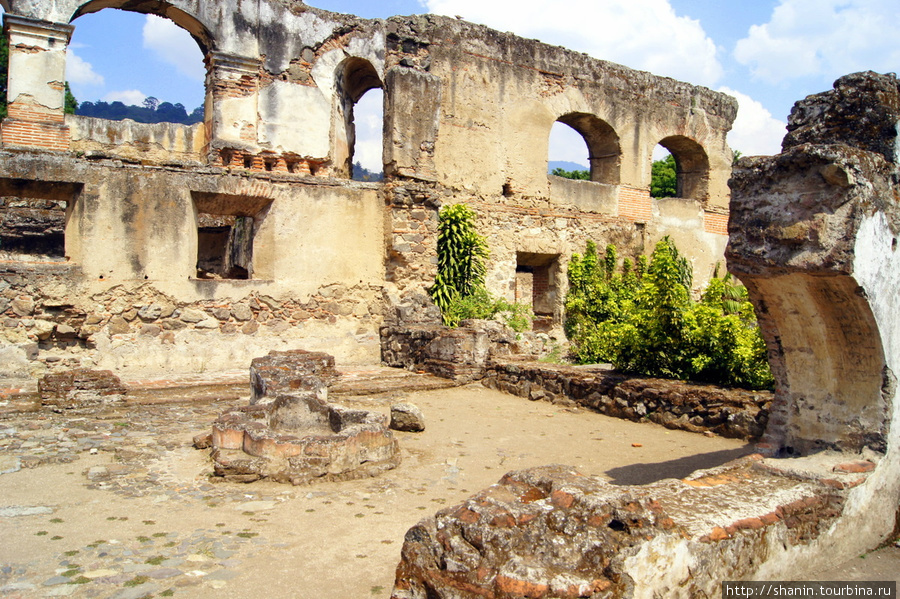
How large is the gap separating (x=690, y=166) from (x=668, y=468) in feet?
41.4

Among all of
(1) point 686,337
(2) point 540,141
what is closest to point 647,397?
(1) point 686,337

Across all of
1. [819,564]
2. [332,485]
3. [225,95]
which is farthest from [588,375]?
[225,95]

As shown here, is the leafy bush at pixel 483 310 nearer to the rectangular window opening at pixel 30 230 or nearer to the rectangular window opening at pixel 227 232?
the rectangular window opening at pixel 227 232

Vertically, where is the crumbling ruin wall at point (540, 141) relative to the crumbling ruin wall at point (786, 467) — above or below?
above

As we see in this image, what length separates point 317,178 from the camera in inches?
440

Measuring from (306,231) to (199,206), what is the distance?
1.63m

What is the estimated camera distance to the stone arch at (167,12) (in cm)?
1191

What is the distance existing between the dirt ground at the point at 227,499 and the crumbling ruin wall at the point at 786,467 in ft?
1.62

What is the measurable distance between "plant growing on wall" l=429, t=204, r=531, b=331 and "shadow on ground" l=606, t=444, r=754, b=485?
20.9 feet

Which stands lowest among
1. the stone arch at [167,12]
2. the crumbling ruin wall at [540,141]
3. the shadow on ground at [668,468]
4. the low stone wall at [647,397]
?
the shadow on ground at [668,468]

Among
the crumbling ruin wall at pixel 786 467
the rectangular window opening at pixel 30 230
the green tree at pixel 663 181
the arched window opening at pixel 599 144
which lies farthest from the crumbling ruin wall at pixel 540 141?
the green tree at pixel 663 181

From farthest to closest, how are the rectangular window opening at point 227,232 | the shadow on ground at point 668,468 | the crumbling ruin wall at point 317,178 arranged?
the rectangular window opening at point 227,232
the crumbling ruin wall at point 317,178
the shadow on ground at point 668,468

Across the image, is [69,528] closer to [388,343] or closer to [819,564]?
[819,564]

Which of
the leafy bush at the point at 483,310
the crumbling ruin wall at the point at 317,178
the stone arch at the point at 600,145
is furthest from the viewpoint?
A: the stone arch at the point at 600,145
